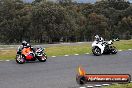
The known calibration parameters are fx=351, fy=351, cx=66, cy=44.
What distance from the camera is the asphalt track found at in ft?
44.5

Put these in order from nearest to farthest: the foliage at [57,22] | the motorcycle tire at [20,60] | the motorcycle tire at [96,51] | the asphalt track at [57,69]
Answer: the asphalt track at [57,69] → the motorcycle tire at [20,60] → the motorcycle tire at [96,51] → the foliage at [57,22]

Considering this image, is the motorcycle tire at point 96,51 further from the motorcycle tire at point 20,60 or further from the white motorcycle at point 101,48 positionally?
the motorcycle tire at point 20,60

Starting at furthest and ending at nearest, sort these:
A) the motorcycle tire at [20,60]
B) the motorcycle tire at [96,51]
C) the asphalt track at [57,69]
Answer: the motorcycle tire at [96,51] → the motorcycle tire at [20,60] → the asphalt track at [57,69]

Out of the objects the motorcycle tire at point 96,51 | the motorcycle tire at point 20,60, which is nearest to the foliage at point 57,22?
the motorcycle tire at point 96,51

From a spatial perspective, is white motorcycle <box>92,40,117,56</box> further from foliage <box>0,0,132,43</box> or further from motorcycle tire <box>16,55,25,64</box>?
foliage <box>0,0,132,43</box>

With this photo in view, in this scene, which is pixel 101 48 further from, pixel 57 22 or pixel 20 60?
pixel 57 22

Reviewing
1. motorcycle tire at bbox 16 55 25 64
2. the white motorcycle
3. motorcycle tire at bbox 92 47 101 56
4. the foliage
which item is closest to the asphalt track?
motorcycle tire at bbox 16 55 25 64

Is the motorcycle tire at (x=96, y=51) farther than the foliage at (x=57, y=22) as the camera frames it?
No

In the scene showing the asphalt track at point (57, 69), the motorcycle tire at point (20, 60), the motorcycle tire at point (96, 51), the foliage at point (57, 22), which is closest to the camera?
the asphalt track at point (57, 69)

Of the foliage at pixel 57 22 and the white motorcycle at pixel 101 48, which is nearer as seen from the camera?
the white motorcycle at pixel 101 48

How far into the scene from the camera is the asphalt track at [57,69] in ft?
44.5

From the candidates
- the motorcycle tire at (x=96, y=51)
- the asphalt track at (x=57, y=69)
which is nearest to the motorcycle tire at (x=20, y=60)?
the asphalt track at (x=57, y=69)

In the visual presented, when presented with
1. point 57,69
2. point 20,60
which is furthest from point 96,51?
point 57,69

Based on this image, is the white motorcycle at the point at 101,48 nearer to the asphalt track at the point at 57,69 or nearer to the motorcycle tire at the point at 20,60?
the asphalt track at the point at 57,69
